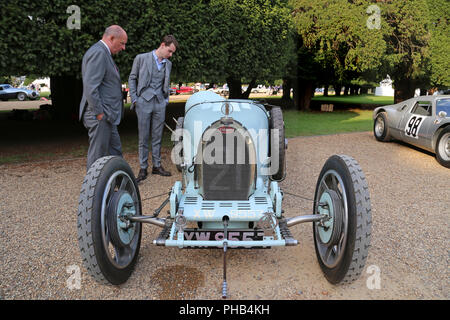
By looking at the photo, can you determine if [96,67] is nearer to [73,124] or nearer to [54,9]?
[54,9]

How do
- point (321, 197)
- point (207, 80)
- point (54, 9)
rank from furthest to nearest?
1. point (207, 80)
2. point (54, 9)
3. point (321, 197)

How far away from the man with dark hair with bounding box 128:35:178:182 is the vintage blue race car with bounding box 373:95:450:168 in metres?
5.96

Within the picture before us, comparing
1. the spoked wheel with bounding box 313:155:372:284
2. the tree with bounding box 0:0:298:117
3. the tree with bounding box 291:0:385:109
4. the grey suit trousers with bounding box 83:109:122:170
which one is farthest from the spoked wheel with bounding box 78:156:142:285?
the tree with bounding box 291:0:385:109

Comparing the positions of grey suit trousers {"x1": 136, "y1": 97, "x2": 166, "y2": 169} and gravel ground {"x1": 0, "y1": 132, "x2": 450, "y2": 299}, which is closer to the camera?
gravel ground {"x1": 0, "y1": 132, "x2": 450, "y2": 299}

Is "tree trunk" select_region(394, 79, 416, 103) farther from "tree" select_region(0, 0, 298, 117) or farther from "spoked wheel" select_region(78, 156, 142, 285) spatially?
"spoked wheel" select_region(78, 156, 142, 285)

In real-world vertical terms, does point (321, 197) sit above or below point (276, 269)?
above

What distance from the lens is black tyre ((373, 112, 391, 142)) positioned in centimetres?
960

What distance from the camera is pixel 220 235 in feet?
9.11

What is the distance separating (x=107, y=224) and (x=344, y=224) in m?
1.90

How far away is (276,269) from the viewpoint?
309 cm

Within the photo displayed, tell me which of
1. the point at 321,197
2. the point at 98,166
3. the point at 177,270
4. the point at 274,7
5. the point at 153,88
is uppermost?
the point at 274,7

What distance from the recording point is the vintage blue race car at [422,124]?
23.5ft

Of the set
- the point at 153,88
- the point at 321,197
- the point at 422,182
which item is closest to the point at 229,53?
the point at 153,88

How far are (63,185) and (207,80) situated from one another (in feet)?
19.2
